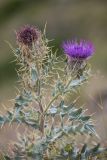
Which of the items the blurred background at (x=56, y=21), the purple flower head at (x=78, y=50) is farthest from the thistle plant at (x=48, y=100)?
Answer: the blurred background at (x=56, y=21)

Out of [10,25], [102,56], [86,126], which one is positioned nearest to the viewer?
[86,126]

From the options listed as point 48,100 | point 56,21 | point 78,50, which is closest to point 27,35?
point 78,50

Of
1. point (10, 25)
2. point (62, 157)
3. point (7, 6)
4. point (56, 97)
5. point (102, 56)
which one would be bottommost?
point (62, 157)

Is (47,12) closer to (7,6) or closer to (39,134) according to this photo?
(7,6)

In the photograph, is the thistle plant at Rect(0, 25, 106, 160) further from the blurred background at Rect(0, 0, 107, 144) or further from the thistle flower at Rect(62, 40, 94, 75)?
the blurred background at Rect(0, 0, 107, 144)

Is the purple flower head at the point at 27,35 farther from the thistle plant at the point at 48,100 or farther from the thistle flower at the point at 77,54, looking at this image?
the thistle flower at the point at 77,54

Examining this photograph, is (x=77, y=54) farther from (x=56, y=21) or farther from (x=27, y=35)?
(x=56, y=21)

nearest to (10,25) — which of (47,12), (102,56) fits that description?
(47,12)
